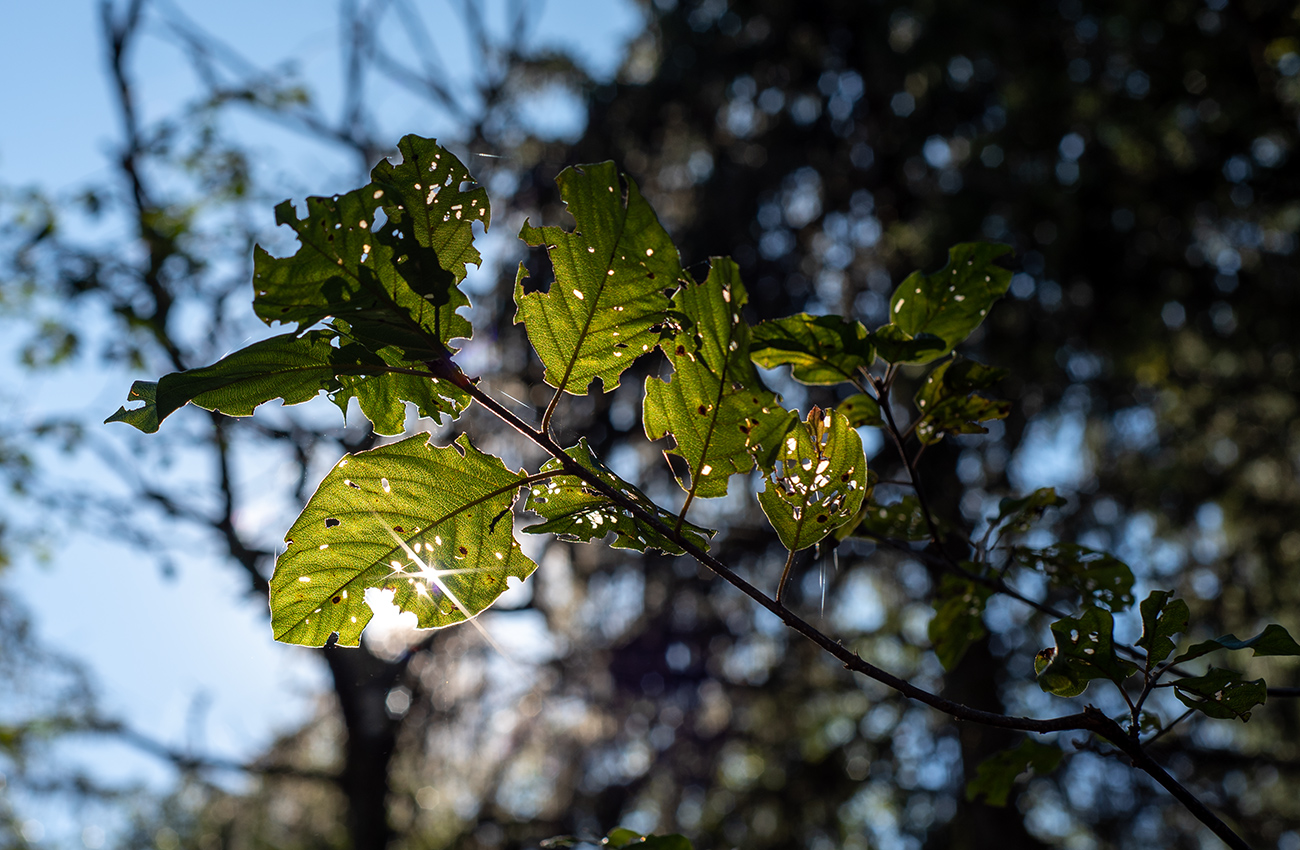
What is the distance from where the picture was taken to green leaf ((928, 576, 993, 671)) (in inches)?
54.5

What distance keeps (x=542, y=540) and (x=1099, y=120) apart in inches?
171

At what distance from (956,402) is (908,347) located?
0.22 metres

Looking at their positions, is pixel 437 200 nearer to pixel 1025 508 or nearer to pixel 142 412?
pixel 142 412

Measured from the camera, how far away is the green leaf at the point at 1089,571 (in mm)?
1358

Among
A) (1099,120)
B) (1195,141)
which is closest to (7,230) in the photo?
(1099,120)

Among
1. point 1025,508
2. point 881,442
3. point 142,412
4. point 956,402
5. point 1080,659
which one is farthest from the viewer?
point 881,442

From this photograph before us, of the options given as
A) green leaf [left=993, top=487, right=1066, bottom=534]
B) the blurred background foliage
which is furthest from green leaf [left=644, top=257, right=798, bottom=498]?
the blurred background foliage

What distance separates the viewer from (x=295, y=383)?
0.76 m

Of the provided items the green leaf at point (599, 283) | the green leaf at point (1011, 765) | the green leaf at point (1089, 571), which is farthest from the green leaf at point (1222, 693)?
the green leaf at point (599, 283)

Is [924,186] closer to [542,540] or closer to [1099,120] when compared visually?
[1099,120]

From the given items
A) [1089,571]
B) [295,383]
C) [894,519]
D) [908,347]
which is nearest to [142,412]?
[295,383]

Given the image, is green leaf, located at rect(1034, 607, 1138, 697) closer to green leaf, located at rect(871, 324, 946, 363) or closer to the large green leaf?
green leaf, located at rect(871, 324, 946, 363)

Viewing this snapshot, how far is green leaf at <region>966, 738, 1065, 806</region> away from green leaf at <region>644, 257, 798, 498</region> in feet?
2.46

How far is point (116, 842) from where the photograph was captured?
629 inches
